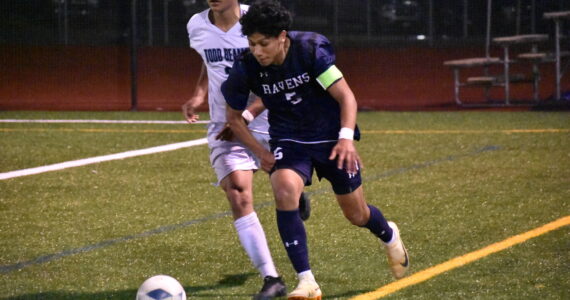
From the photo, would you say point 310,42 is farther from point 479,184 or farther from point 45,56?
point 45,56

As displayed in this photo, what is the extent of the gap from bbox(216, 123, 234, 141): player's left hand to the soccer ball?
1.15 m

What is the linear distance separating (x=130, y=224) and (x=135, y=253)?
3.60ft

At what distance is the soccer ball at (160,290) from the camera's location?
5.18 metres

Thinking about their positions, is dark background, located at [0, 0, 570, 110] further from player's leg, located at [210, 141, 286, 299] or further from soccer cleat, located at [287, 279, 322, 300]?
soccer cleat, located at [287, 279, 322, 300]

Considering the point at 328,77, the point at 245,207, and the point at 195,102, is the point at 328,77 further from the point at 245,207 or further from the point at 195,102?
the point at 195,102

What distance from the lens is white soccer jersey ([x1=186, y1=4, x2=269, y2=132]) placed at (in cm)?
654

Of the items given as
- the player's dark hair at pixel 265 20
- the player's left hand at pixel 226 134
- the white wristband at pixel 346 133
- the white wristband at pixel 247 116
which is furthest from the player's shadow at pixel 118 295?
the player's dark hair at pixel 265 20

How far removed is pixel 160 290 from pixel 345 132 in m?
1.17

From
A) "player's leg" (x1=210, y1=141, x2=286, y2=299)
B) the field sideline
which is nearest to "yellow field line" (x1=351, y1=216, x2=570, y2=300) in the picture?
the field sideline

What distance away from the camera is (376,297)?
228 inches

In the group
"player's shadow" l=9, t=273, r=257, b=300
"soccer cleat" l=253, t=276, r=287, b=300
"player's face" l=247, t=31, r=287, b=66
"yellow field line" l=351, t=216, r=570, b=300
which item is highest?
"player's face" l=247, t=31, r=287, b=66

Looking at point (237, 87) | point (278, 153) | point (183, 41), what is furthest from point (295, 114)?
point (183, 41)

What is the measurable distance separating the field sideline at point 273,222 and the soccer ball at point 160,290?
2.24 ft

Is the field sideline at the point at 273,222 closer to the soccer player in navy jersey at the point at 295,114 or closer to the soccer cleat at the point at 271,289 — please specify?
the soccer cleat at the point at 271,289
